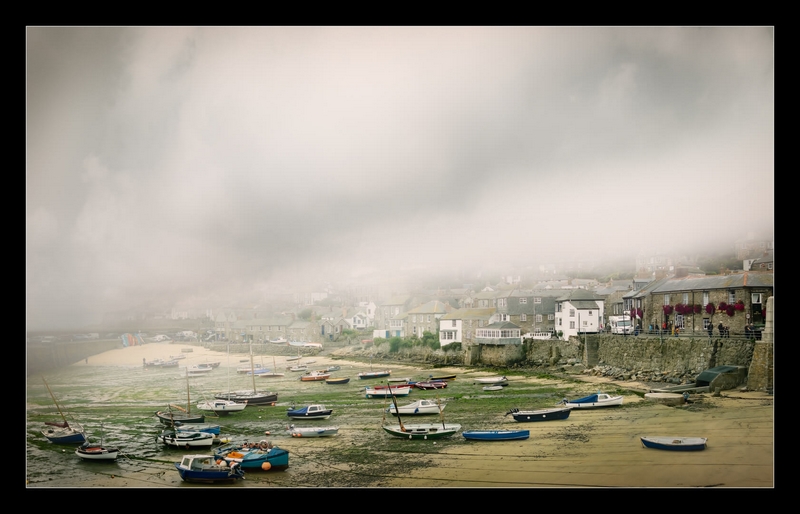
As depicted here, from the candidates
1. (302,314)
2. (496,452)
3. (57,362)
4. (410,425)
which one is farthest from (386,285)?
(57,362)

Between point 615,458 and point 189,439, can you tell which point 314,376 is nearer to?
point 189,439

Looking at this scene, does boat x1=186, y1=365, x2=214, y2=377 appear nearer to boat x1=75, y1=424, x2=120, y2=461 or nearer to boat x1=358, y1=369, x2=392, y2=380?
boat x1=75, y1=424, x2=120, y2=461

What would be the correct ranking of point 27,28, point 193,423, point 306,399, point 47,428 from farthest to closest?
point 306,399
point 193,423
point 47,428
point 27,28

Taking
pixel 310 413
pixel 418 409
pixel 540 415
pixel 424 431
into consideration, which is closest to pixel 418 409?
pixel 418 409

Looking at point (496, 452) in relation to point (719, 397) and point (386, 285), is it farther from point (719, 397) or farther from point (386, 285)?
point (719, 397)

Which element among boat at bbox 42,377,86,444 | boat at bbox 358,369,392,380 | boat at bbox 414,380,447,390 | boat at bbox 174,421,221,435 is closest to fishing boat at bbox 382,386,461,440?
boat at bbox 414,380,447,390

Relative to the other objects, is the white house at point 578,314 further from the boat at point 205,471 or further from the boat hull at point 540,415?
the boat at point 205,471

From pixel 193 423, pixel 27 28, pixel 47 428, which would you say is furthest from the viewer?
pixel 193 423
